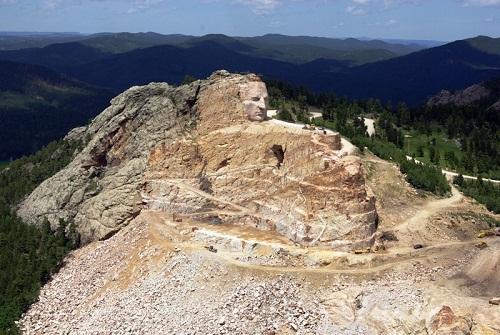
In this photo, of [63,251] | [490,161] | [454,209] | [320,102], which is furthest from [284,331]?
[320,102]

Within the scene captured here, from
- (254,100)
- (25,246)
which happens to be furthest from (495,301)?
(25,246)

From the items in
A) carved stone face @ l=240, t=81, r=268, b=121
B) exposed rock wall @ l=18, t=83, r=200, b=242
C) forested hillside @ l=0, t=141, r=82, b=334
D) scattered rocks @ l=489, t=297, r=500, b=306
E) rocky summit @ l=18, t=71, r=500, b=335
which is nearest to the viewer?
scattered rocks @ l=489, t=297, r=500, b=306

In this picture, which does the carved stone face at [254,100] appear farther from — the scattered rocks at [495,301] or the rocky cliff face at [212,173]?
the scattered rocks at [495,301]

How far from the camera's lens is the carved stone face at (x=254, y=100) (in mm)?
83375

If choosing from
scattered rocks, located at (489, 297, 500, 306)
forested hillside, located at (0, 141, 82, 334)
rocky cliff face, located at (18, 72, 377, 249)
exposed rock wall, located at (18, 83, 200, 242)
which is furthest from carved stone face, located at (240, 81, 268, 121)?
scattered rocks, located at (489, 297, 500, 306)

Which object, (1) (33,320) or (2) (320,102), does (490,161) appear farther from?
(1) (33,320)

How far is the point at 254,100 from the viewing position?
84.3 meters

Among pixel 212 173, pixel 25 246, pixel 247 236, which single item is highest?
pixel 212 173

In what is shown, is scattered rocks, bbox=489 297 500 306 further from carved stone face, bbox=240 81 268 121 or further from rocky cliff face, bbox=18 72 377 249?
carved stone face, bbox=240 81 268 121

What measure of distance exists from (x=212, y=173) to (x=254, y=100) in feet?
41.8

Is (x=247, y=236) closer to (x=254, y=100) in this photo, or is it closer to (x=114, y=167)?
(x=254, y=100)

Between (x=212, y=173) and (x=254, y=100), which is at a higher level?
(x=254, y=100)

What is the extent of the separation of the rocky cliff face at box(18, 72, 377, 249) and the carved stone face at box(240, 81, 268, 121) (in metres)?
0.16

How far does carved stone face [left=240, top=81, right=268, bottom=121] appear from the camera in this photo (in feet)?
274
